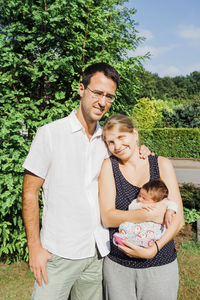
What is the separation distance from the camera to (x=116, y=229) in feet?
6.76

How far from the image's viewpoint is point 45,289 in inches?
77.1

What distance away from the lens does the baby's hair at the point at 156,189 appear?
1.91m

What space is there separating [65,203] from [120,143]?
0.65 metres

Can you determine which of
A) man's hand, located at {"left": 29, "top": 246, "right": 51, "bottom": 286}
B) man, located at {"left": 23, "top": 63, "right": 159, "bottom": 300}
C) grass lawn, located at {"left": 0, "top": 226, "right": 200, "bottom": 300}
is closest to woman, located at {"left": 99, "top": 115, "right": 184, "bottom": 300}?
man, located at {"left": 23, "top": 63, "right": 159, "bottom": 300}

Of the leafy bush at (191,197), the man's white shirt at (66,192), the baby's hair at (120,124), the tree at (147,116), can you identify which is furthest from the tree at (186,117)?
the man's white shirt at (66,192)

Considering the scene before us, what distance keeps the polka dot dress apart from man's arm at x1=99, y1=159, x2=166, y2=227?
50 millimetres

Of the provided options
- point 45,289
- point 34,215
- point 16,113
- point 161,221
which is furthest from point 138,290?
point 16,113

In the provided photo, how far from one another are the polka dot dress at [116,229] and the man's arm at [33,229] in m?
0.54

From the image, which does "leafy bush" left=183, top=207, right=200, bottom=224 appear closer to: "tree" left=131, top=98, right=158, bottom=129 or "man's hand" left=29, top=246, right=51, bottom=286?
"man's hand" left=29, top=246, right=51, bottom=286

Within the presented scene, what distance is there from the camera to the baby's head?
6.25ft

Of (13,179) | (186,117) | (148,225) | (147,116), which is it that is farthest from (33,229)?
(147,116)

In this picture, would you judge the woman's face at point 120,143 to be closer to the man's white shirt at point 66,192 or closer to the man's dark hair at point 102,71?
the man's white shirt at point 66,192

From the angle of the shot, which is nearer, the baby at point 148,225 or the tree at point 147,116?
the baby at point 148,225

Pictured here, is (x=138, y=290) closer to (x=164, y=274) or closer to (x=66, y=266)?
(x=164, y=274)
